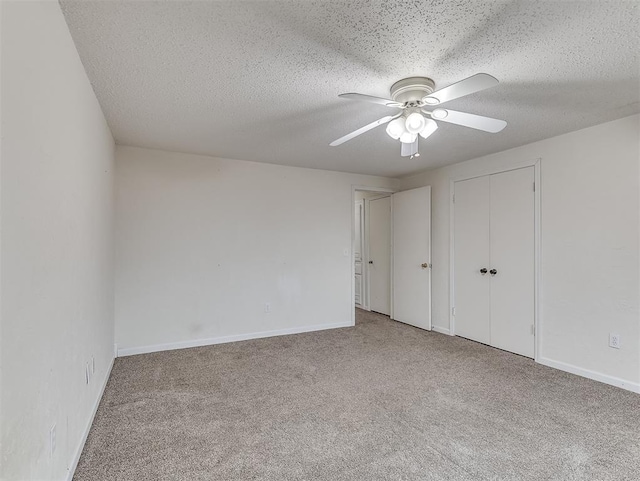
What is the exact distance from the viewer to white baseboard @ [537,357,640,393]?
8.77 ft

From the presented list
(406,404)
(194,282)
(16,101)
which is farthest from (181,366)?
(16,101)

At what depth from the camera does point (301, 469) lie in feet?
5.78

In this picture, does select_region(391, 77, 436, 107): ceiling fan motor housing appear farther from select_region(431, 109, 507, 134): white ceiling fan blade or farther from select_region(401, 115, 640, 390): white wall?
select_region(401, 115, 640, 390): white wall

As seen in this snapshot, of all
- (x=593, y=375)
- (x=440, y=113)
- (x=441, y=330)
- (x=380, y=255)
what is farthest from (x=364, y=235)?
(x=440, y=113)

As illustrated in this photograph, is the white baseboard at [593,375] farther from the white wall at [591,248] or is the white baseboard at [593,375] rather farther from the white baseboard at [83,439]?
the white baseboard at [83,439]

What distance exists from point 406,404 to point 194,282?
2.60 metres

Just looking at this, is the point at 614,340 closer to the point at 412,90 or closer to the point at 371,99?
the point at 412,90

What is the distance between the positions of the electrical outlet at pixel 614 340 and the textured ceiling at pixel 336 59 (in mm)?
1794

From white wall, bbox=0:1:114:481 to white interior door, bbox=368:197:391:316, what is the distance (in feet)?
13.4

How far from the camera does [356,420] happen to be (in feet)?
7.34

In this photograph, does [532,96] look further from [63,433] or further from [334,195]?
[63,433]

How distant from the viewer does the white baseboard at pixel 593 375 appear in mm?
2674

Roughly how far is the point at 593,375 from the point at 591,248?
3.61 ft

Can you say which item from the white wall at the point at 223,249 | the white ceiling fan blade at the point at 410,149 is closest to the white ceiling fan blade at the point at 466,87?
the white ceiling fan blade at the point at 410,149
